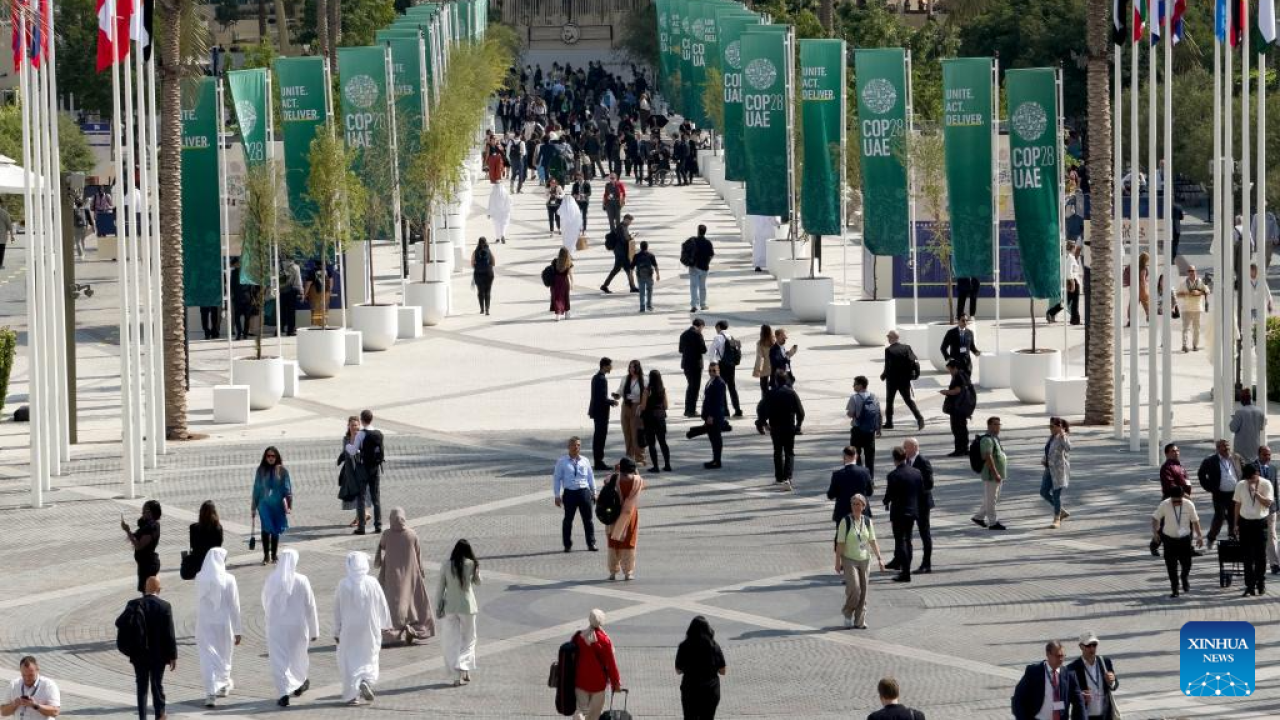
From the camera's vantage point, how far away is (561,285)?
38.5 meters

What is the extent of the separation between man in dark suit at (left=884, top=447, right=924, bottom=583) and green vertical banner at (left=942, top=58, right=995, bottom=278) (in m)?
11.0

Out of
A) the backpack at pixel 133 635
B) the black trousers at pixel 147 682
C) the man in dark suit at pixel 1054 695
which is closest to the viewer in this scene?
the man in dark suit at pixel 1054 695

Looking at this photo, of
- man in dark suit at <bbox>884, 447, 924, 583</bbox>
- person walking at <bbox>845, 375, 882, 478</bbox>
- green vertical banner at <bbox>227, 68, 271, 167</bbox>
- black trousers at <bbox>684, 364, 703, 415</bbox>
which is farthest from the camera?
green vertical banner at <bbox>227, 68, 271, 167</bbox>

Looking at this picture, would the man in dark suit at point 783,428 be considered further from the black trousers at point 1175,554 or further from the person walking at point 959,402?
the black trousers at point 1175,554

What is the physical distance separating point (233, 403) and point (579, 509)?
350 inches

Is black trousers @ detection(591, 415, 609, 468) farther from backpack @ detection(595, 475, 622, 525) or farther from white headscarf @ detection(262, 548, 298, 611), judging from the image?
white headscarf @ detection(262, 548, 298, 611)

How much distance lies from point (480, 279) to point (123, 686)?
70.5 feet

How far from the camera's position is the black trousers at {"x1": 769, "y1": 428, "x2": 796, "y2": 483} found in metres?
25.1

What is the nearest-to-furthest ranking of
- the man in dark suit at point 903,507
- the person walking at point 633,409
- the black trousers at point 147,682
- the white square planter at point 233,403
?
the black trousers at point 147,682 → the man in dark suit at point 903,507 → the person walking at point 633,409 → the white square planter at point 233,403

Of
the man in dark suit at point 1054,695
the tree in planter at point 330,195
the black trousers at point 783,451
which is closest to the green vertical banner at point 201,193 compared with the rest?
the tree in planter at point 330,195

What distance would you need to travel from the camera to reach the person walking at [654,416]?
26.2 metres

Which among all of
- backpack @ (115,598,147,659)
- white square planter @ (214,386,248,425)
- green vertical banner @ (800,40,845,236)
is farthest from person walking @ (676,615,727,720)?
green vertical banner @ (800,40,845,236)

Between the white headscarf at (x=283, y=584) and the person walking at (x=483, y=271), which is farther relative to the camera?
the person walking at (x=483, y=271)

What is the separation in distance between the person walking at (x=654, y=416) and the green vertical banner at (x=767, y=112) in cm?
1120
